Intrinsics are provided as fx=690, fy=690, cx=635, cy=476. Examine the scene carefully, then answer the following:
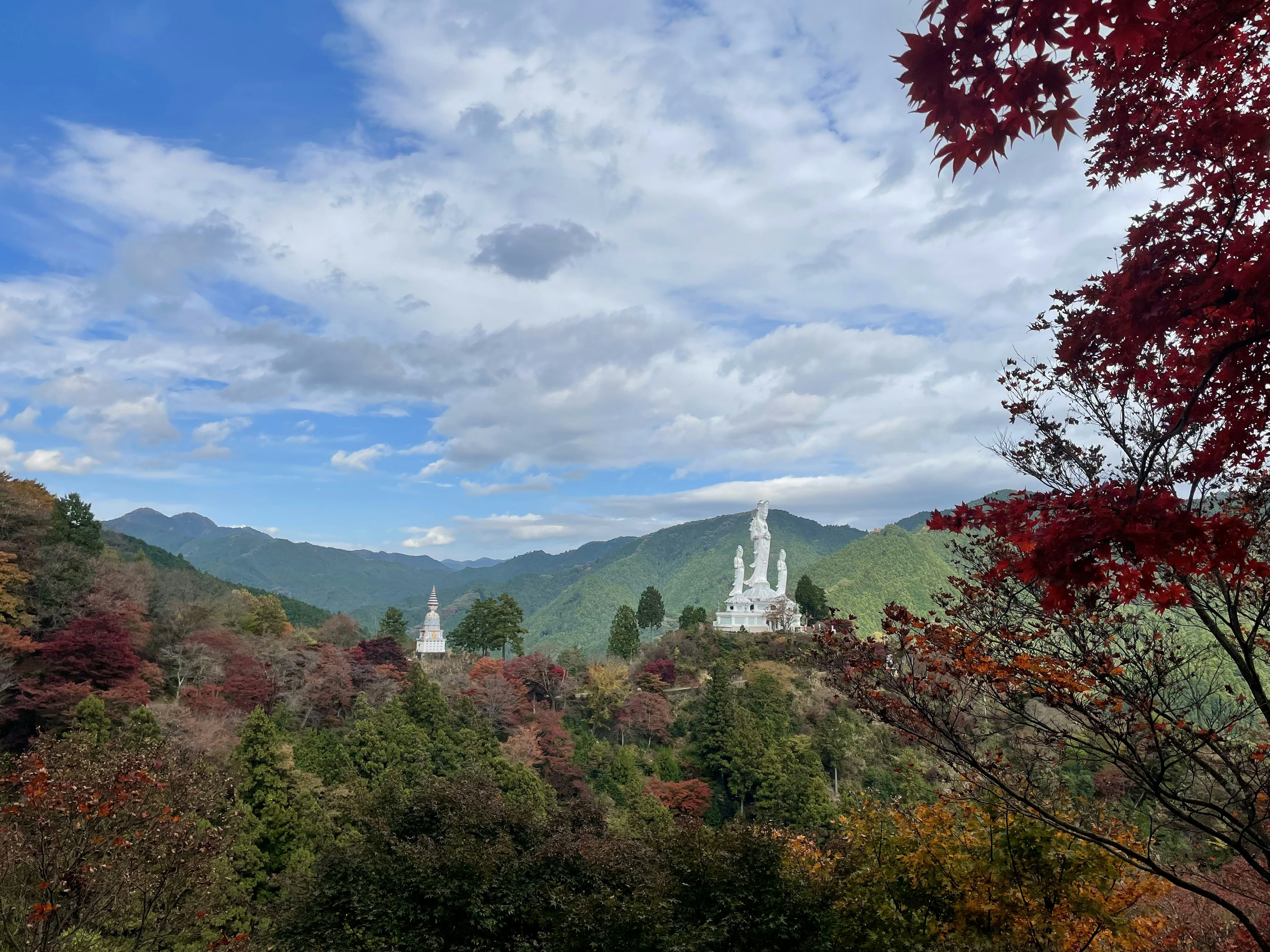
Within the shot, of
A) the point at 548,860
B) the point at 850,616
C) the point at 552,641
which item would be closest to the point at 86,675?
the point at 548,860

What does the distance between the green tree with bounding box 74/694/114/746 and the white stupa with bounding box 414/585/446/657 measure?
24.0 metres

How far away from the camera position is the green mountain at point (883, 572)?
5453 centimetres

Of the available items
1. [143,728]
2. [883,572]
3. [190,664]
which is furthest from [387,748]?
[883,572]

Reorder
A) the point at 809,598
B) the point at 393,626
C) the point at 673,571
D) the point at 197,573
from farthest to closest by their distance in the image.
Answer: the point at 673,571, the point at 197,573, the point at 809,598, the point at 393,626

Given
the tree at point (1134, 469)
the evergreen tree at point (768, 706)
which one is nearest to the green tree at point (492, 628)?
the evergreen tree at point (768, 706)

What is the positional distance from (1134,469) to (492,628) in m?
38.0

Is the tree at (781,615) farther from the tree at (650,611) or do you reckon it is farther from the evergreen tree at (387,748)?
the evergreen tree at (387,748)

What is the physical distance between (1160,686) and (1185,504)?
1.27 m

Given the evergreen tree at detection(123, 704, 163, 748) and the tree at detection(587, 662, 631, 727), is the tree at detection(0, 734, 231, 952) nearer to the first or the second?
the evergreen tree at detection(123, 704, 163, 748)

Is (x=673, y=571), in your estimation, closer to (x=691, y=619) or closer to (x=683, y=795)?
(x=691, y=619)

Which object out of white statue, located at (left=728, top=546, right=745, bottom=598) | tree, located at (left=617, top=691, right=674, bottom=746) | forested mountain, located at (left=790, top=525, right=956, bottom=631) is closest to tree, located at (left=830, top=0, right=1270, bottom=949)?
tree, located at (left=617, top=691, right=674, bottom=746)

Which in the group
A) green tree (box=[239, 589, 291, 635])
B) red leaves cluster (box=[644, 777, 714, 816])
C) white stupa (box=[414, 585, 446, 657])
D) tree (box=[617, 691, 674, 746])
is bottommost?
red leaves cluster (box=[644, 777, 714, 816])

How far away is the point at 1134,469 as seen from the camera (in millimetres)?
4965

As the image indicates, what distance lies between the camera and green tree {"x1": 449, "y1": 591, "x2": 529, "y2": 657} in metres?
39.7
